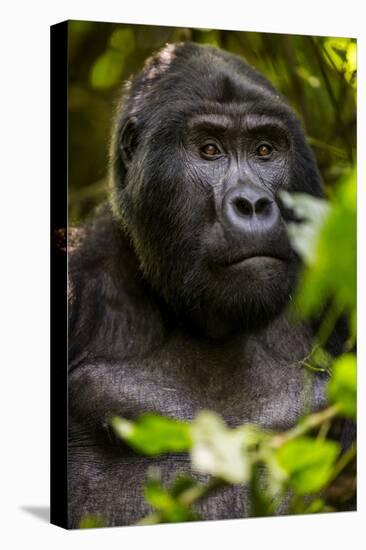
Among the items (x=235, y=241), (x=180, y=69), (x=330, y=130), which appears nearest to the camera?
(x=235, y=241)

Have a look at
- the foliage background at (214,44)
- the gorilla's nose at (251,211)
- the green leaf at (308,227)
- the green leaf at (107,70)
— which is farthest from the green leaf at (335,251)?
the green leaf at (107,70)

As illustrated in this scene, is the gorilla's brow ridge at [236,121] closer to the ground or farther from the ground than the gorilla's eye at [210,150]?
farther from the ground

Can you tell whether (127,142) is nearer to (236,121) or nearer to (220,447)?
(236,121)

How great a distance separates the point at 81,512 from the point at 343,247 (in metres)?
3.15

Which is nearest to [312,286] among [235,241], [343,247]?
[343,247]

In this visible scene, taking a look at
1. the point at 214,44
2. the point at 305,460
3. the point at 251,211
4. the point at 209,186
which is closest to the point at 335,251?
the point at 305,460

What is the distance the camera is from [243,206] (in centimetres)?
335

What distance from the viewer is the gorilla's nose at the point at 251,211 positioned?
131 inches

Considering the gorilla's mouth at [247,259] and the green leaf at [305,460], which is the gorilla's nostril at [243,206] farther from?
the green leaf at [305,460]

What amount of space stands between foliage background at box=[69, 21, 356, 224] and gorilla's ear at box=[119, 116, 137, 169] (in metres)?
0.15

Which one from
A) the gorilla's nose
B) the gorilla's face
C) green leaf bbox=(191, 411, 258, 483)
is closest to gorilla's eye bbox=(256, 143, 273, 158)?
the gorilla's face

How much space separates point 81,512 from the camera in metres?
3.57

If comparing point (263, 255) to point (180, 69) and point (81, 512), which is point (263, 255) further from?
point (81, 512)

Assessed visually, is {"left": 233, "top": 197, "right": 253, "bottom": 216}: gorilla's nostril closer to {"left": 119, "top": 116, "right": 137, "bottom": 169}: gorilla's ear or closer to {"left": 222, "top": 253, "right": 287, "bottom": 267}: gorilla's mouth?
{"left": 222, "top": 253, "right": 287, "bottom": 267}: gorilla's mouth
